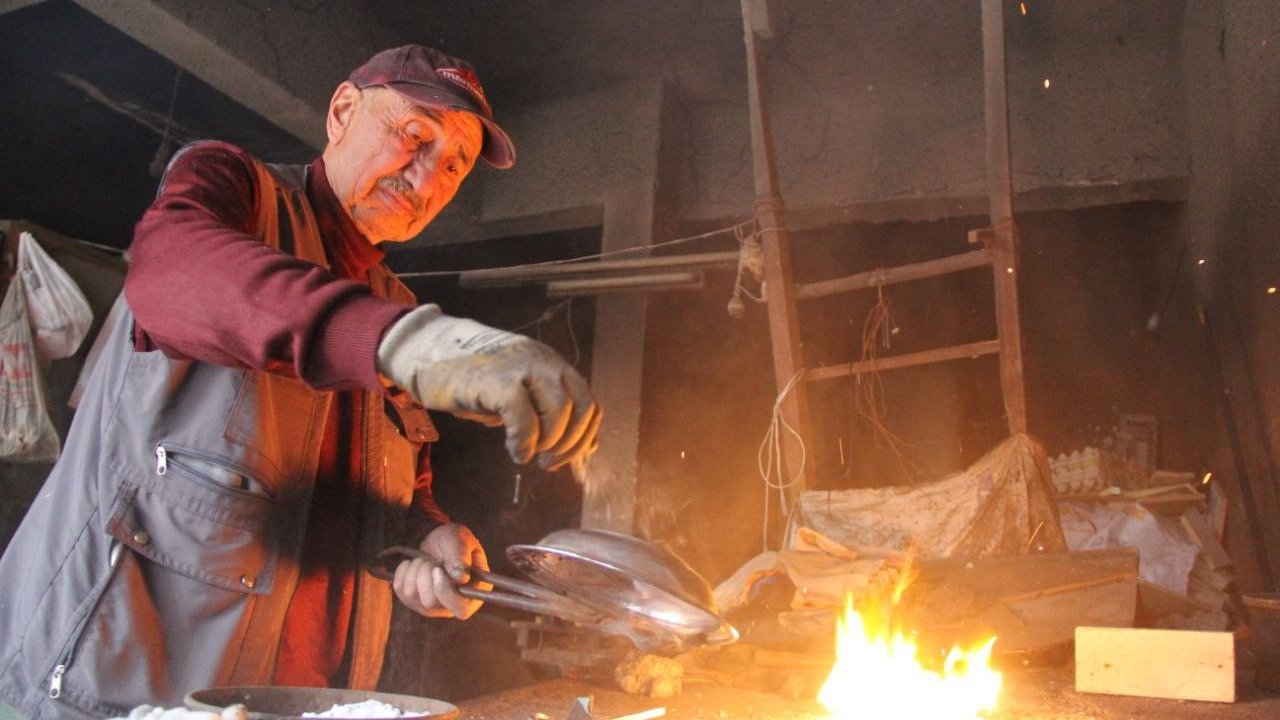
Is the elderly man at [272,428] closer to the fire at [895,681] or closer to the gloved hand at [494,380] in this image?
the gloved hand at [494,380]

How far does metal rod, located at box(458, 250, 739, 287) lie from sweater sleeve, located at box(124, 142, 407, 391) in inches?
147

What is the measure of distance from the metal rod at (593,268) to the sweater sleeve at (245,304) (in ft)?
12.2

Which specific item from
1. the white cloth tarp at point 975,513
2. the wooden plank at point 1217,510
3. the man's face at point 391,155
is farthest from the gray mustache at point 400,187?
the wooden plank at point 1217,510

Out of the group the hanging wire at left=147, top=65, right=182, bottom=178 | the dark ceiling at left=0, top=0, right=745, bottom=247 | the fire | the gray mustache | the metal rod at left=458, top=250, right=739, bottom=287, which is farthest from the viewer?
the hanging wire at left=147, top=65, right=182, bottom=178

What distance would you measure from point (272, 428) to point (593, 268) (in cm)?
364

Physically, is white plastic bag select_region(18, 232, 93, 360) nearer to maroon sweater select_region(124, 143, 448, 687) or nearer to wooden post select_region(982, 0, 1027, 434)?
maroon sweater select_region(124, 143, 448, 687)

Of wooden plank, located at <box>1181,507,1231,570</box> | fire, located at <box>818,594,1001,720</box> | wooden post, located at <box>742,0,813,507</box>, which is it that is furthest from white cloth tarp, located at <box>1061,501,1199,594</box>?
wooden post, located at <box>742,0,813,507</box>

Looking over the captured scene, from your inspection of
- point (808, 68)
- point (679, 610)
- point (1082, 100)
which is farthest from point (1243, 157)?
point (679, 610)

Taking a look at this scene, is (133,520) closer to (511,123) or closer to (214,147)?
(214,147)

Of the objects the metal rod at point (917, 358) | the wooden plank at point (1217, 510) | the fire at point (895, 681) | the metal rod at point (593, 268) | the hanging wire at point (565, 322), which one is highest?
the hanging wire at point (565, 322)

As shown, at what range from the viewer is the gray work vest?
1543 millimetres

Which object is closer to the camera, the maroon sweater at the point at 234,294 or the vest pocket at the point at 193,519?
the maroon sweater at the point at 234,294

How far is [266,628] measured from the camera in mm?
1803

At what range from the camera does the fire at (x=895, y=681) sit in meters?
2.72
